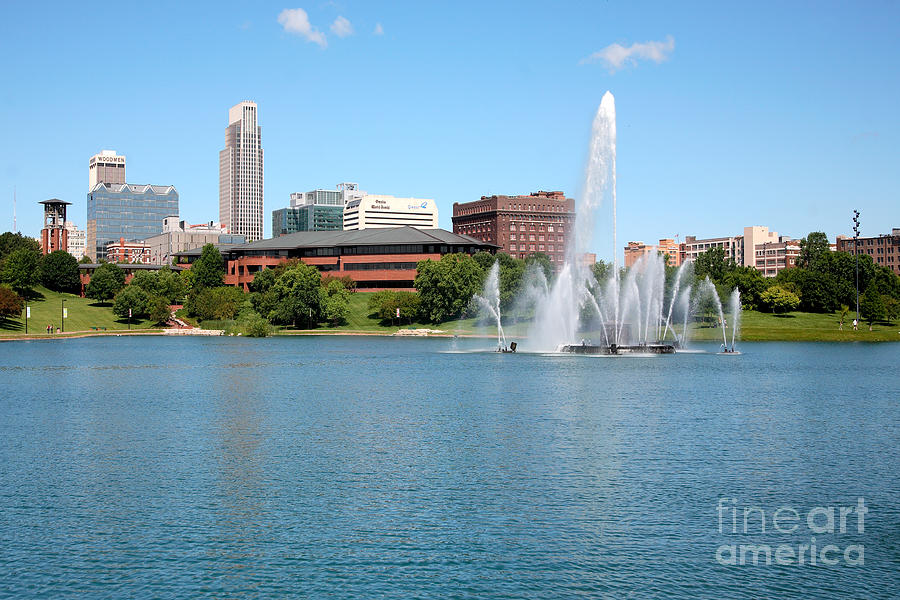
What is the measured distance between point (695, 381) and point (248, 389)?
105ft

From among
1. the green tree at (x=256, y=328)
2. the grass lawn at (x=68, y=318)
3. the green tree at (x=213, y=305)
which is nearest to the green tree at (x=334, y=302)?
the green tree at (x=256, y=328)

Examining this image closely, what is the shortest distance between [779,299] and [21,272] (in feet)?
486

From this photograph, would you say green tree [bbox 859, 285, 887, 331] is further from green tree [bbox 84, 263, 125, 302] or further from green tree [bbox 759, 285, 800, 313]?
green tree [bbox 84, 263, 125, 302]

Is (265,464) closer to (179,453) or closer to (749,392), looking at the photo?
(179,453)

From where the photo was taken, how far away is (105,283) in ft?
582

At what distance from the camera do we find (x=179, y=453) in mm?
34969

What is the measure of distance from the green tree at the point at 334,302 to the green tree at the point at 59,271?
6672 centimetres

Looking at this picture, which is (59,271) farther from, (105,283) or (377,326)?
(377,326)

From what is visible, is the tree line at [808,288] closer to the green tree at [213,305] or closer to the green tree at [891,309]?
the green tree at [891,309]

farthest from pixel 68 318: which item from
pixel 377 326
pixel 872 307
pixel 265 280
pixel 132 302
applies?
pixel 872 307

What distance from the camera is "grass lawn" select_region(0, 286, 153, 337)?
141 metres

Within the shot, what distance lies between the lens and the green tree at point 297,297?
151 m

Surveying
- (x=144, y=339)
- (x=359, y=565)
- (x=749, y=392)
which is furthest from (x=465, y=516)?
(x=144, y=339)

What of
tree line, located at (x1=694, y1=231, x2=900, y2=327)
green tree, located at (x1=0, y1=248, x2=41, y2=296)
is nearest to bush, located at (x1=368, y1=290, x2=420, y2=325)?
tree line, located at (x1=694, y1=231, x2=900, y2=327)
